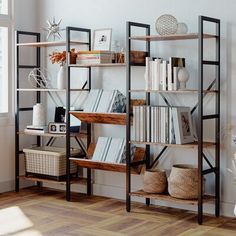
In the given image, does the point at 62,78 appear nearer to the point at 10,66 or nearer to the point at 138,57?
the point at 10,66

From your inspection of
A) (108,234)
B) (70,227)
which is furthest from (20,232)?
(108,234)

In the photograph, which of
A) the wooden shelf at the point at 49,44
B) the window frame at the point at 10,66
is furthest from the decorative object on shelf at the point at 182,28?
the window frame at the point at 10,66

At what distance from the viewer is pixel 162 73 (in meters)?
4.53

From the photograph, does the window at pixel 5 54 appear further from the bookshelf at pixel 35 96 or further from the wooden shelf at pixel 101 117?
the wooden shelf at pixel 101 117

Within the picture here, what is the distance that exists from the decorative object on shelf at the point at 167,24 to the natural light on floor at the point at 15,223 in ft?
6.53

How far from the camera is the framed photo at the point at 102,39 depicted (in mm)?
5113

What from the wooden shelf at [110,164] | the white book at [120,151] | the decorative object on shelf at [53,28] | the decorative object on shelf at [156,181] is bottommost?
the decorative object on shelf at [156,181]

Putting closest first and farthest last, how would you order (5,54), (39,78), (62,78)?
(62,78) < (5,54) < (39,78)

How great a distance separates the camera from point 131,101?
5004 millimetres

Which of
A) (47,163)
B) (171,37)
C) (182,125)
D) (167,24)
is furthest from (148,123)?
(47,163)

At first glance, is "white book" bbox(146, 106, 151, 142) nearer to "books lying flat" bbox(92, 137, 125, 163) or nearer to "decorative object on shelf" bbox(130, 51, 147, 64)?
"books lying flat" bbox(92, 137, 125, 163)

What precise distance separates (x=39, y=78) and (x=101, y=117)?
1.18m

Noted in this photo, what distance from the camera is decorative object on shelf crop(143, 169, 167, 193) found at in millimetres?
4664

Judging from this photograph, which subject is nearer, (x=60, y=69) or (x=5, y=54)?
(x=60, y=69)
